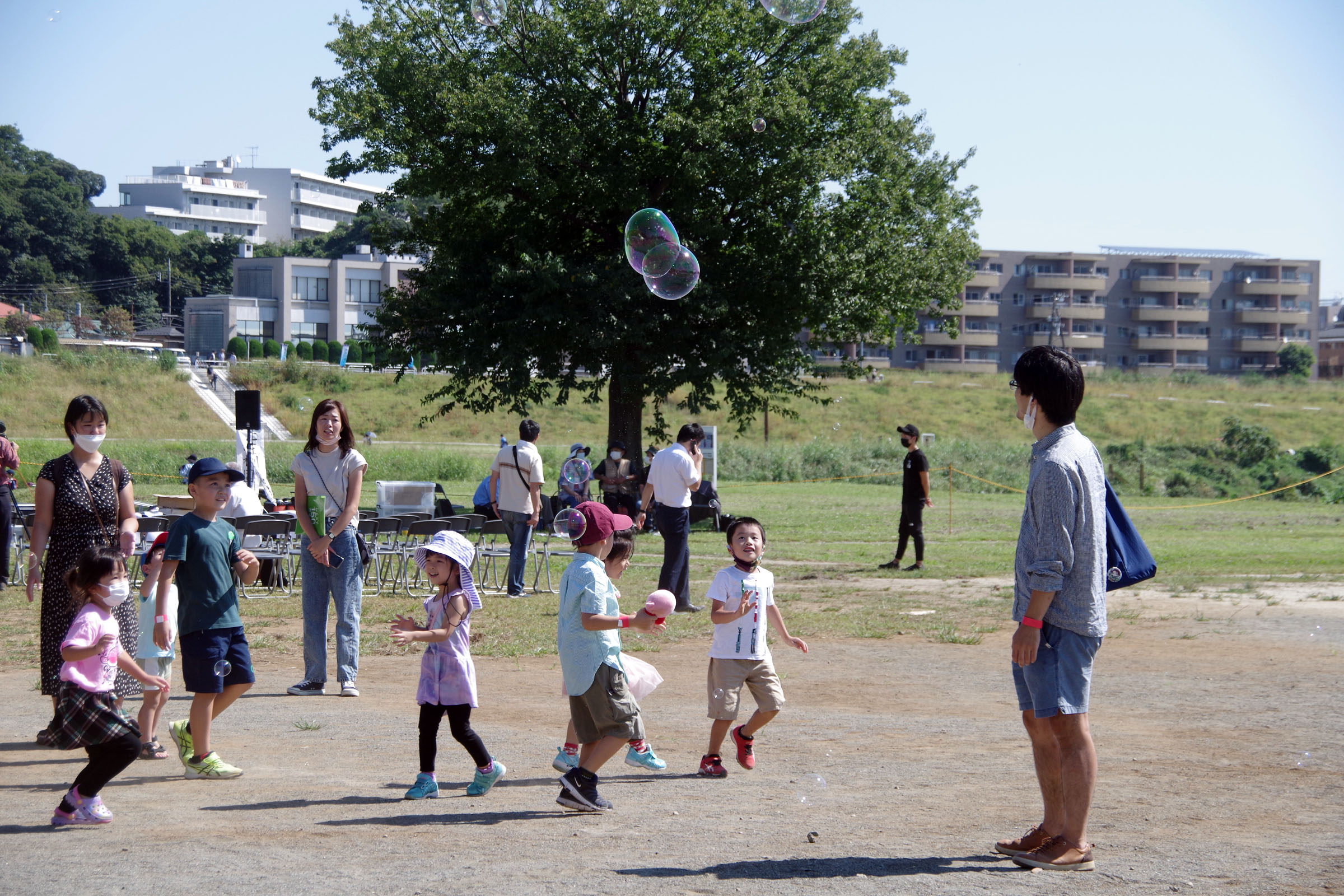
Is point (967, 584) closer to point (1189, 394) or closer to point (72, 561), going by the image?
point (72, 561)

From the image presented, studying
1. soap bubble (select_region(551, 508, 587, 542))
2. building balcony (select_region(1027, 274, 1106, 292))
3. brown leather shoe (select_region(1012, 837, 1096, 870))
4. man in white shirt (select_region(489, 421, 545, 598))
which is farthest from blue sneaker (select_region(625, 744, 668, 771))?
building balcony (select_region(1027, 274, 1106, 292))

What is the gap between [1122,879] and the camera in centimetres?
438

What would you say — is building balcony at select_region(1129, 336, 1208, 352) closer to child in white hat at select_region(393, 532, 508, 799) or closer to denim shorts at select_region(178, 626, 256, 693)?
child in white hat at select_region(393, 532, 508, 799)

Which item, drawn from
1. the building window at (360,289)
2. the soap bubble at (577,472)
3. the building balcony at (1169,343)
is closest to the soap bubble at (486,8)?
the soap bubble at (577,472)

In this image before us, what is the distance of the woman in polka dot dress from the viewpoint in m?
6.30

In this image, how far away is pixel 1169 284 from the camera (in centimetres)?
10150

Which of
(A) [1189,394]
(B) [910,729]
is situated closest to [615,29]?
(B) [910,729]

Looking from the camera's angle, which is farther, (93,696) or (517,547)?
(517,547)

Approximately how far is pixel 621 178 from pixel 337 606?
16097 millimetres

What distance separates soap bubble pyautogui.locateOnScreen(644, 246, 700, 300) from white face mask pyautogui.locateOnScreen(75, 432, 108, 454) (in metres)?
7.12

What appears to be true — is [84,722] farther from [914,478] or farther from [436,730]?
[914,478]

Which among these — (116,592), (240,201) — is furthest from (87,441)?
(240,201)

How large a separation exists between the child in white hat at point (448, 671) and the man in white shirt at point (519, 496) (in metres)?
7.77

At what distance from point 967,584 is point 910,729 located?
309 inches
